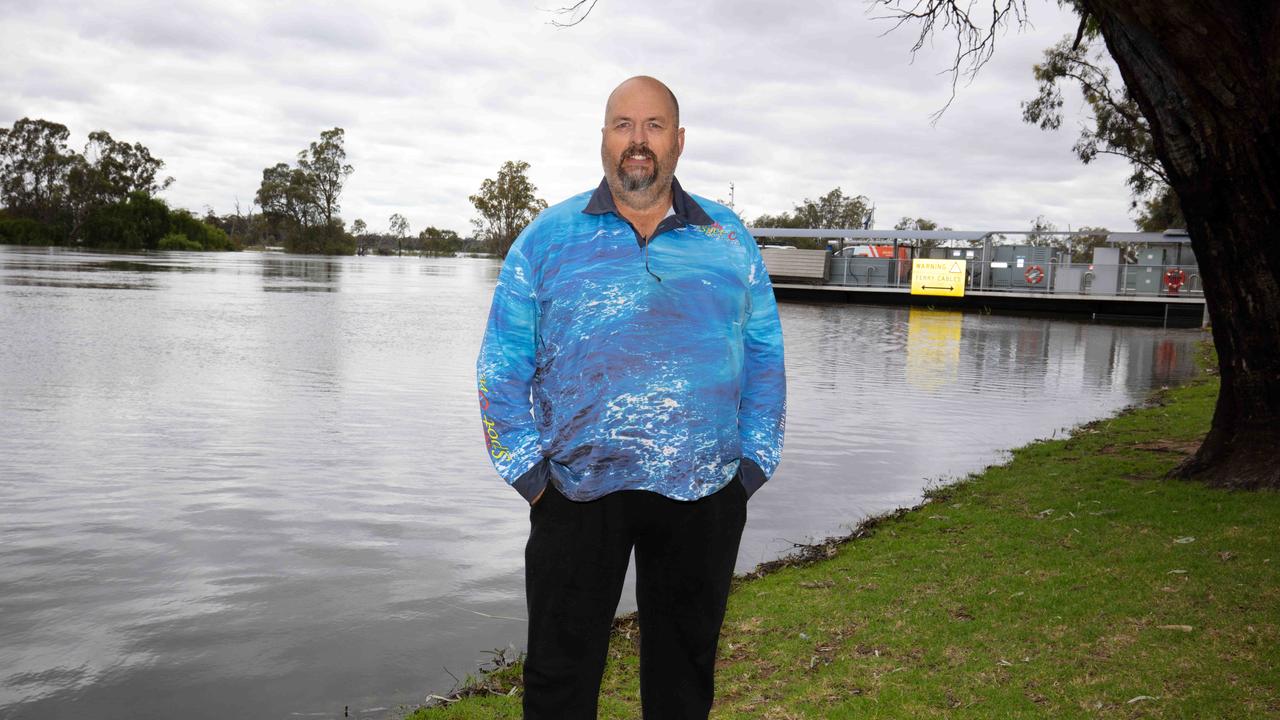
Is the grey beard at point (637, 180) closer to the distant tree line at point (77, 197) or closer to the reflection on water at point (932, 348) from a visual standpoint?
the reflection on water at point (932, 348)

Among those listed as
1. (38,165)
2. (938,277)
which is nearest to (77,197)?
(38,165)

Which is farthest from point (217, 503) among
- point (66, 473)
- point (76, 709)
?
point (76, 709)

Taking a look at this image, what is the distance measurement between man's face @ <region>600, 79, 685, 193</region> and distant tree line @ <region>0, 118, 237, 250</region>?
109585 mm

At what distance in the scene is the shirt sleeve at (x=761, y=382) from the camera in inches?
107

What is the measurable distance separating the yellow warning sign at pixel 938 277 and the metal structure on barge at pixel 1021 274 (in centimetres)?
8

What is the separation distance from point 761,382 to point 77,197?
11684 cm

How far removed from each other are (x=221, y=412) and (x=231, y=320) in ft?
44.7

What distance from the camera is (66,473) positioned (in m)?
8.59

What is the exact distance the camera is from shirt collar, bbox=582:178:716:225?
102 inches

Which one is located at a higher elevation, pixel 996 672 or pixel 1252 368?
pixel 1252 368

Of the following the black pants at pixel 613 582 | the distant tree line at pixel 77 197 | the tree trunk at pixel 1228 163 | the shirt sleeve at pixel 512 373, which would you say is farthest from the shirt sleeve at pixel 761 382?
the distant tree line at pixel 77 197

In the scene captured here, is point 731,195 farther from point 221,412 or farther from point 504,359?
point 504,359

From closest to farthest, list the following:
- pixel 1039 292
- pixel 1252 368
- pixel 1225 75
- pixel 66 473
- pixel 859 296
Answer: pixel 1225 75 → pixel 1252 368 → pixel 66 473 → pixel 1039 292 → pixel 859 296

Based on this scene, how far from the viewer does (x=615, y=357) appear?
2480 mm
